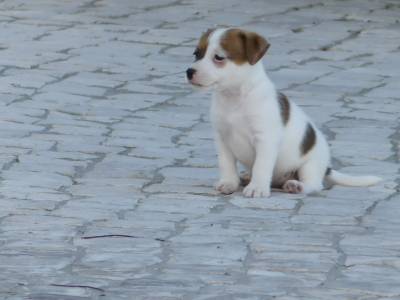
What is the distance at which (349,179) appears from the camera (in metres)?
8.36

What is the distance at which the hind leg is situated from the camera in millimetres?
Result: 8070

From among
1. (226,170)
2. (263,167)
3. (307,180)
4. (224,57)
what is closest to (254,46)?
(224,57)

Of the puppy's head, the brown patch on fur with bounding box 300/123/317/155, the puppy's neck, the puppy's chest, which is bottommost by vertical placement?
the brown patch on fur with bounding box 300/123/317/155

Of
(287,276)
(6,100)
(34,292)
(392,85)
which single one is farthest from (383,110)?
(34,292)

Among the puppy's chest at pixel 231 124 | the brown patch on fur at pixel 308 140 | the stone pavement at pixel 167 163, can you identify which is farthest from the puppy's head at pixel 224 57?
the stone pavement at pixel 167 163

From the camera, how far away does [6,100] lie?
10719 mm

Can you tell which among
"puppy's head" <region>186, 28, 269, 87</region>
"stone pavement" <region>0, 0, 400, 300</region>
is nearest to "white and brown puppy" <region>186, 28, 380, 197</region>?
"puppy's head" <region>186, 28, 269, 87</region>

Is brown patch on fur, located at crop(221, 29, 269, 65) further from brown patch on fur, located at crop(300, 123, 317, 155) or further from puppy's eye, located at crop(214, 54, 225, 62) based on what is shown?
brown patch on fur, located at crop(300, 123, 317, 155)

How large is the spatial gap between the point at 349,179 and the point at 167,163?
123 cm

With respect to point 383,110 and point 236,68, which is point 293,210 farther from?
point 383,110

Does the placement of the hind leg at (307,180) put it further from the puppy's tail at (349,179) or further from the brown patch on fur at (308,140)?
the puppy's tail at (349,179)

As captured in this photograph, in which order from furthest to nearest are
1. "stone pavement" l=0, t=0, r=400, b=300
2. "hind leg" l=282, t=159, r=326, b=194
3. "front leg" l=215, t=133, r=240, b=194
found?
1. "hind leg" l=282, t=159, r=326, b=194
2. "front leg" l=215, t=133, r=240, b=194
3. "stone pavement" l=0, t=0, r=400, b=300

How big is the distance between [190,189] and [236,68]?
0.87 metres

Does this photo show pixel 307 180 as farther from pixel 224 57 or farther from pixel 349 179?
pixel 224 57
